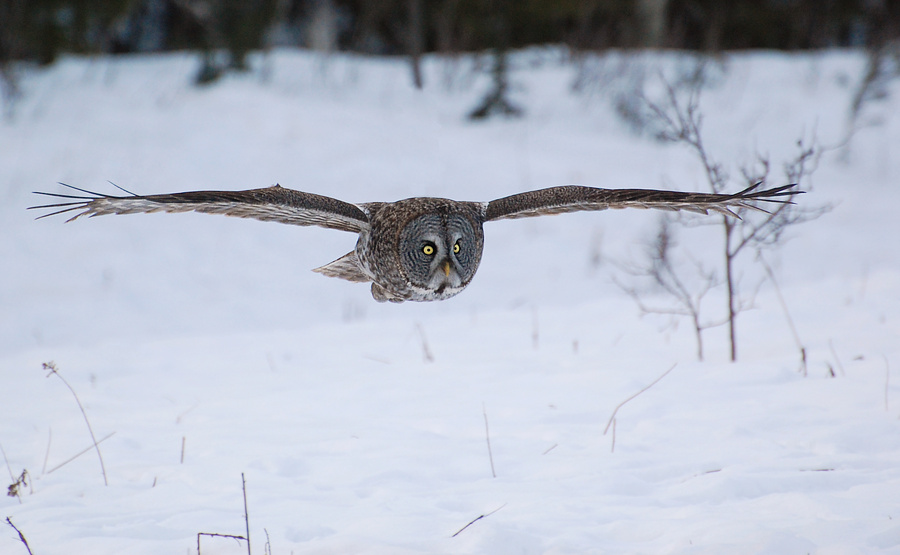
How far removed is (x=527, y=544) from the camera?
3137 mm

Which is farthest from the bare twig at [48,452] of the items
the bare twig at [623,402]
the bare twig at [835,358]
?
the bare twig at [835,358]

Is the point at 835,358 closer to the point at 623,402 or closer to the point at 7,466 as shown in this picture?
the point at 623,402

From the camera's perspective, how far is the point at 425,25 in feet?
65.4

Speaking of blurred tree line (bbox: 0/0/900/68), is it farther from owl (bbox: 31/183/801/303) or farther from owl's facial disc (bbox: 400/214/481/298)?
owl's facial disc (bbox: 400/214/481/298)

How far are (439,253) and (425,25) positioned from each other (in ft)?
56.2

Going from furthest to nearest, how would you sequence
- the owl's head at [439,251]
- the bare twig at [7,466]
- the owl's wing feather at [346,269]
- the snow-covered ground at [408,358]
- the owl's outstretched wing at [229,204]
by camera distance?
1. the owl's wing feather at [346,269]
2. the owl's head at [439,251]
3. the bare twig at [7,466]
4. the snow-covered ground at [408,358]
5. the owl's outstretched wing at [229,204]

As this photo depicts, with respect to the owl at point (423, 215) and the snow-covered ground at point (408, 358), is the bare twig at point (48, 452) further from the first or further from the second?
the owl at point (423, 215)

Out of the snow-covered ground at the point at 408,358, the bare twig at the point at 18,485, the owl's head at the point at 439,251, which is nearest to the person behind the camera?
the snow-covered ground at the point at 408,358

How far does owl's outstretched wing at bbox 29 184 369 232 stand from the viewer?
3.16 m

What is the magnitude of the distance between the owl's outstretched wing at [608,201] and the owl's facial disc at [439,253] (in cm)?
16

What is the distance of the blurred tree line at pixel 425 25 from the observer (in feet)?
48.4

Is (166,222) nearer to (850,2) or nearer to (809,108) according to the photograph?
(809,108)

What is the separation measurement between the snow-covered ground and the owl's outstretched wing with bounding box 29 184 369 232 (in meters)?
1.25

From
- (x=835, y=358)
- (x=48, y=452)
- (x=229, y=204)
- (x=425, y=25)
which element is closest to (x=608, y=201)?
(x=229, y=204)
